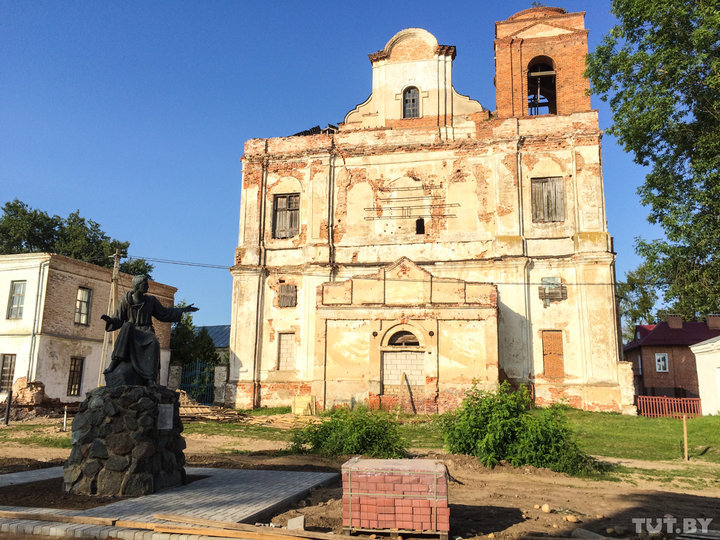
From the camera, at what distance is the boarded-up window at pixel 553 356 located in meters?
23.1

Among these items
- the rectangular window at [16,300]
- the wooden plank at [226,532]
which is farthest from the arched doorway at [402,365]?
the wooden plank at [226,532]

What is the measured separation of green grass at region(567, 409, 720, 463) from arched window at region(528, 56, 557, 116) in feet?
50.1

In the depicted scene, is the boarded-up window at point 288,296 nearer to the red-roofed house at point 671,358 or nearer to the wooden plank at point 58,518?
the wooden plank at point 58,518

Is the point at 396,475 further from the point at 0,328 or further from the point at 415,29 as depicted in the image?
the point at 415,29

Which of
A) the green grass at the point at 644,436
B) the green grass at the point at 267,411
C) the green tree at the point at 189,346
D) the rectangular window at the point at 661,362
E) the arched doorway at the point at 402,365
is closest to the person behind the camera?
the green grass at the point at 644,436

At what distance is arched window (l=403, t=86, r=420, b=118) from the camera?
27.2m

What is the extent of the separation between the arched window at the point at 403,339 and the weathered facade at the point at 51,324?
12423 millimetres

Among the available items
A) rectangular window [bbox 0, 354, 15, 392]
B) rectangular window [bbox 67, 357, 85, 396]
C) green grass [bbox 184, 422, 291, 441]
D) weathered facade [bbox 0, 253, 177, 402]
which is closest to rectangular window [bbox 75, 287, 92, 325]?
weathered facade [bbox 0, 253, 177, 402]

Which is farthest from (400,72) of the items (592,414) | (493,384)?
(592,414)

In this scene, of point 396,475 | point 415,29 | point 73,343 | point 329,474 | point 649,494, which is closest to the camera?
point 396,475

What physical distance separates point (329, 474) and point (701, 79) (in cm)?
1477

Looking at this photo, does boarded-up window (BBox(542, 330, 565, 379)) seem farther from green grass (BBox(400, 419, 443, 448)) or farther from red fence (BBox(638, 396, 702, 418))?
green grass (BBox(400, 419, 443, 448))

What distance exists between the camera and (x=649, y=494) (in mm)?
8867

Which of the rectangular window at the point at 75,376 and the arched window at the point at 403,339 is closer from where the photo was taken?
the arched window at the point at 403,339
